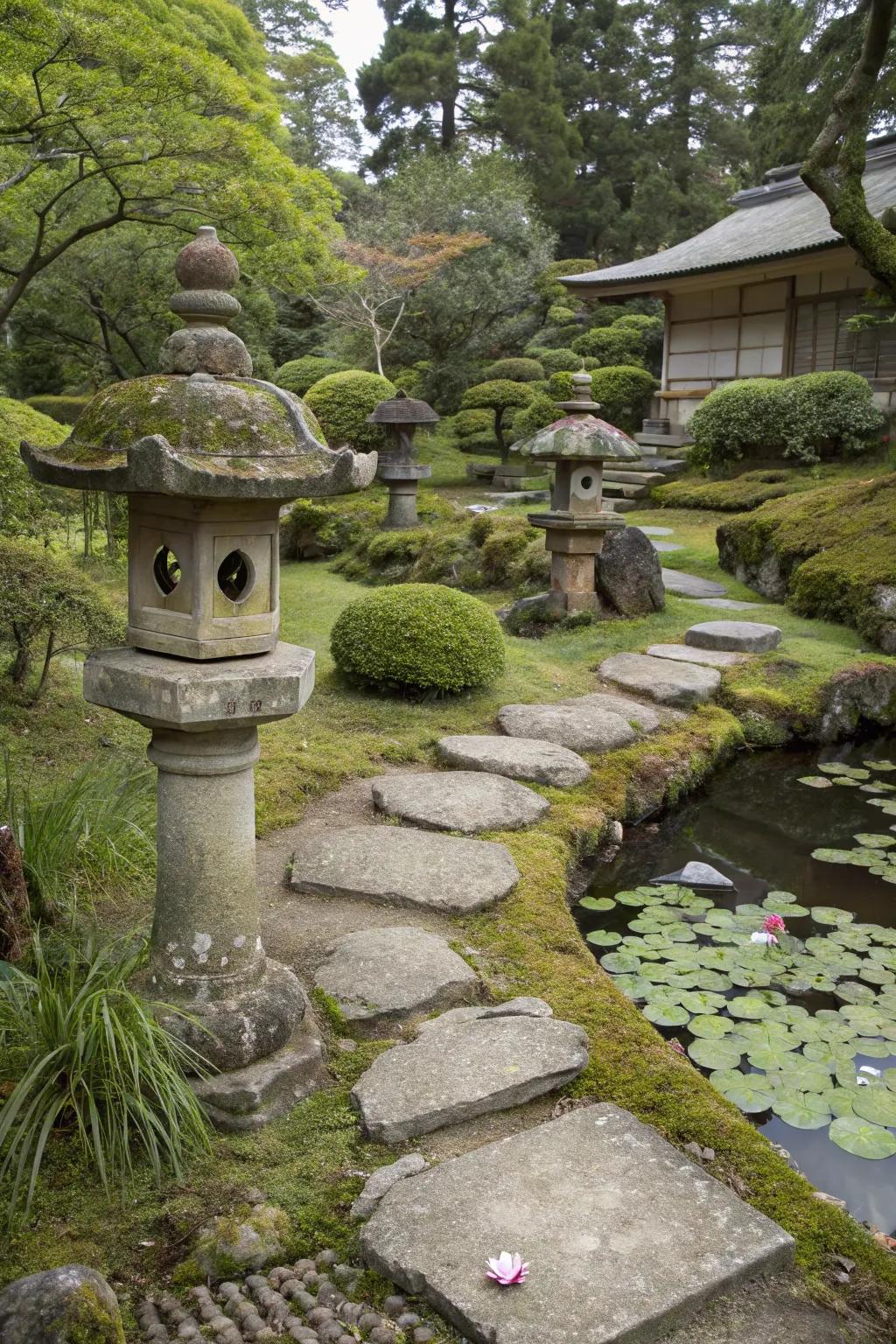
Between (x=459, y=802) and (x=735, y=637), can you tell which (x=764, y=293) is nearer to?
(x=735, y=637)

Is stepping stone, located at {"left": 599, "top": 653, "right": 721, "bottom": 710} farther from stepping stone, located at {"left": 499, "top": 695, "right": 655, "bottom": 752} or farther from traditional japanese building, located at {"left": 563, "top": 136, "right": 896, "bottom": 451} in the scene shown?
traditional japanese building, located at {"left": 563, "top": 136, "right": 896, "bottom": 451}

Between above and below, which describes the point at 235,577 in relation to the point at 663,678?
above

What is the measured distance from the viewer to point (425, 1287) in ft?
7.16

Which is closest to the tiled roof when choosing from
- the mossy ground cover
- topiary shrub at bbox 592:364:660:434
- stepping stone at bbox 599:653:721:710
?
topiary shrub at bbox 592:364:660:434

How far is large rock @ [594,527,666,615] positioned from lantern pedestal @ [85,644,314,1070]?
20.1ft

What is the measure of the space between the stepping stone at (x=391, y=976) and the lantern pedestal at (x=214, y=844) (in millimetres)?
263

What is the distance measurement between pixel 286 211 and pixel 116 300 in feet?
33.7

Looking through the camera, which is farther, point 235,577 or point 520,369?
point 520,369

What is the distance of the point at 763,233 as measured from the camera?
1839 centimetres

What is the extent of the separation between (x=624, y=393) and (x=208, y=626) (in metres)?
18.0

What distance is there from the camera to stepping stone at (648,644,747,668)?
7555mm

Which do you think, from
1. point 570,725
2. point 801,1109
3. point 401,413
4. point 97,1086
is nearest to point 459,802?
point 570,725

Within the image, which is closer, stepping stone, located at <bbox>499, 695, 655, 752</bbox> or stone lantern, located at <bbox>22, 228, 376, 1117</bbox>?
stone lantern, located at <bbox>22, 228, 376, 1117</bbox>

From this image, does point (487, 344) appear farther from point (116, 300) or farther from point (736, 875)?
point (736, 875)
